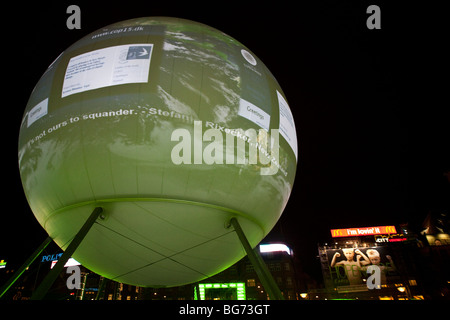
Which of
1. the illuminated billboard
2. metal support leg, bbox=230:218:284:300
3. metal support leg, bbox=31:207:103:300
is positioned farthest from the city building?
metal support leg, bbox=31:207:103:300

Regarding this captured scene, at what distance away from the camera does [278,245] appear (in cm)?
7694

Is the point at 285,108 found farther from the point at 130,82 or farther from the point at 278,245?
the point at 278,245

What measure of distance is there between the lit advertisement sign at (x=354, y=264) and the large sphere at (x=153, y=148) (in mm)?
59986

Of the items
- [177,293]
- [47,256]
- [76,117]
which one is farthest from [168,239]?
[177,293]

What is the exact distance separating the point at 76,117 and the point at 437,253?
8212cm

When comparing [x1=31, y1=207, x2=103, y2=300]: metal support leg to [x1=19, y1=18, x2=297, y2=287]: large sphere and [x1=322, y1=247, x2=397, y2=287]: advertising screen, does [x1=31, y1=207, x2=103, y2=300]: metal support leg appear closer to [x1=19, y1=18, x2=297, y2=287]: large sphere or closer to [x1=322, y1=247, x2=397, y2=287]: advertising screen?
[x1=19, y1=18, x2=297, y2=287]: large sphere

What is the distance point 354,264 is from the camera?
5862 cm

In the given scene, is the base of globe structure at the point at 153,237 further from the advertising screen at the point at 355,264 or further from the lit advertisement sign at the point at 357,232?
the lit advertisement sign at the point at 357,232

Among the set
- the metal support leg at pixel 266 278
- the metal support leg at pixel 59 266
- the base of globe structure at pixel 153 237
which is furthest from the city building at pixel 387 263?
the metal support leg at pixel 59 266

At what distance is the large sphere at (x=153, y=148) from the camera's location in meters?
5.24

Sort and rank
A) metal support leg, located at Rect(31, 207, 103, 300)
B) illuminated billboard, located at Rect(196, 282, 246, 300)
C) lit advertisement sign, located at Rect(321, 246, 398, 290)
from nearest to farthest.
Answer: metal support leg, located at Rect(31, 207, 103, 300) < illuminated billboard, located at Rect(196, 282, 246, 300) < lit advertisement sign, located at Rect(321, 246, 398, 290)

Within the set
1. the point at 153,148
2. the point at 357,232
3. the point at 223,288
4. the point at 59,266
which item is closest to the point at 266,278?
the point at 153,148

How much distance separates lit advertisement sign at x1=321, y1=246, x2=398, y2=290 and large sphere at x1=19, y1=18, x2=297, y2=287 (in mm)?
59986

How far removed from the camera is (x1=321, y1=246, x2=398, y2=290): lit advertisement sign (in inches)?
2233
